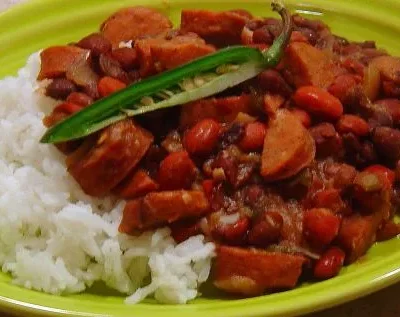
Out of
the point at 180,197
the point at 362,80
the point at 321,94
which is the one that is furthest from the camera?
the point at 362,80

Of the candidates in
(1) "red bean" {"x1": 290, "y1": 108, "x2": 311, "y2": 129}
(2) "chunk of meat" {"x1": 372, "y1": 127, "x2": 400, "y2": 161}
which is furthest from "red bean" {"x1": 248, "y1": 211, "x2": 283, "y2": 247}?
(2) "chunk of meat" {"x1": 372, "y1": 127, "x2": 400, "y2": 161}

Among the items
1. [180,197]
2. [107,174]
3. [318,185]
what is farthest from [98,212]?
[318,185]

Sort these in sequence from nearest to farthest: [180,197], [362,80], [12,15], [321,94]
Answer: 1. [180,197]
2. [321,94]
3. [362,80]
4. [12,15]

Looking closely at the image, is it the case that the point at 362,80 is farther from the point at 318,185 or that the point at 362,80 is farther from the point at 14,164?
the point at 14,164

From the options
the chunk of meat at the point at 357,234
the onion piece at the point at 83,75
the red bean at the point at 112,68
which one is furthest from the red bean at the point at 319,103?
the onion piece at the point at 83,75

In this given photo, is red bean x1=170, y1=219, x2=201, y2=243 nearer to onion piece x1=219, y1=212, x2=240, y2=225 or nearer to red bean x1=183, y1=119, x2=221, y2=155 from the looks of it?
onion piece x1=219, y1=212, x2=240, y2=225

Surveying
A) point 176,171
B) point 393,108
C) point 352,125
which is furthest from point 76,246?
point 393,108

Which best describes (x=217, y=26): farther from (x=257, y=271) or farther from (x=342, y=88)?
(x=257, y=271)
